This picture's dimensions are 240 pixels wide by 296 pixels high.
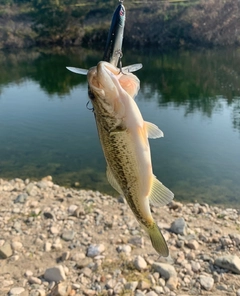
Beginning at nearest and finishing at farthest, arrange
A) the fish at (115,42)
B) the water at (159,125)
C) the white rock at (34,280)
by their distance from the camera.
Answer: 1. the fish at (115,42)
2. the white rock at (34,280)
3. the water at (159,125)

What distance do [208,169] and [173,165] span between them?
3.37 ft

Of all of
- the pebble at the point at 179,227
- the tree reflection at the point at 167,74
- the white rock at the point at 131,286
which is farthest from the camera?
the tree reflection at the point at 167,74

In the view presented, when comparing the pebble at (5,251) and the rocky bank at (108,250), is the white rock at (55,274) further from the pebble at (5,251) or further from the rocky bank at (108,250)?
the pebble at (5,251)

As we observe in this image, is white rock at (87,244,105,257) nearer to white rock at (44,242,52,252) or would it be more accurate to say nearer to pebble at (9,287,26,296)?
white rock at (44,242,52,252)

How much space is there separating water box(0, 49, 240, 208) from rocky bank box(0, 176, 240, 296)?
5.80 ft

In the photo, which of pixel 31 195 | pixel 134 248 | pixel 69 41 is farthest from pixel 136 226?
pixel 69 41

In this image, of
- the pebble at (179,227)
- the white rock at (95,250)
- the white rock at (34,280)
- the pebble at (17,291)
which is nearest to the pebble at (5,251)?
the white rock at (34,280)

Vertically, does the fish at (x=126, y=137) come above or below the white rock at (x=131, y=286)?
above

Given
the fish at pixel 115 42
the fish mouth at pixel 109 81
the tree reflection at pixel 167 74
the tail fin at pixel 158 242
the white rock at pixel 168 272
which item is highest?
the fish at pixel 115 42

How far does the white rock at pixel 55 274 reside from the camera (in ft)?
18.3

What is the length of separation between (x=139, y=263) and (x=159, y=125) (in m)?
9.09

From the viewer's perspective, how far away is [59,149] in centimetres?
1292

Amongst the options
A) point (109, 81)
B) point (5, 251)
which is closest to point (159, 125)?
point (5, 251)

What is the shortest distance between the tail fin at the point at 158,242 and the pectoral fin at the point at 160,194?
19 centimetres
